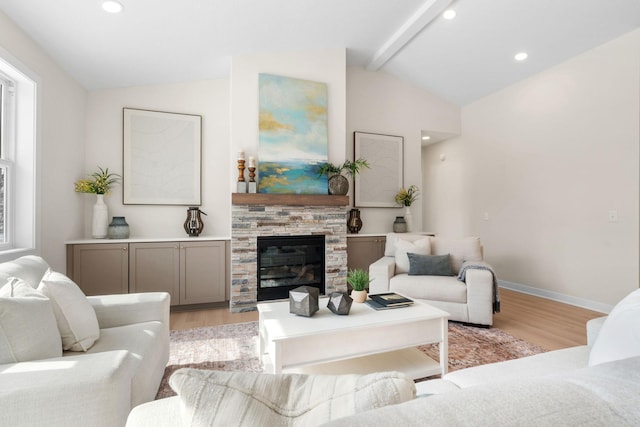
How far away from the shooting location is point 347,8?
3217mm

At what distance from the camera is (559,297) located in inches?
150

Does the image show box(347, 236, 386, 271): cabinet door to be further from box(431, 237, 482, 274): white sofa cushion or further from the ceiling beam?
the ceiling beam

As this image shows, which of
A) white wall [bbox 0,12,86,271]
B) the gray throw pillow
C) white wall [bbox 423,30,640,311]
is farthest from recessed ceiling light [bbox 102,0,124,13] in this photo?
white wall [bbox 423,30,640,311]

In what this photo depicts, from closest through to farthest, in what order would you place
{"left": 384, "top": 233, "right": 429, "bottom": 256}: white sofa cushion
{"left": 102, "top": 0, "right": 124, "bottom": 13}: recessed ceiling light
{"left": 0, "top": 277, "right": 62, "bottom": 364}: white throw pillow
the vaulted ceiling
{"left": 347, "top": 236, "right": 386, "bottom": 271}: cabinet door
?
{"left": 0, "top": 277, "right": 62, "bottom": 364}: white throw pillow, {"left": 102, "top": 0, "right": 124, "bottom": 13}: recessed ceiling light, the vaulted ceiling, {"left": 384, "top": 233, "right": 429, "bottom": 256}: white sofa cushion, {"left": 347, "top": 236, "right": 386, "bottom": 271}: cabinet door

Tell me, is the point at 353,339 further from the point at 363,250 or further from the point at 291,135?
the point at 291,135

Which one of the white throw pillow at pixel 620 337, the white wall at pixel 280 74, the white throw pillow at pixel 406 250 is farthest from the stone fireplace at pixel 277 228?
the white throw pillow at pixel 620 337

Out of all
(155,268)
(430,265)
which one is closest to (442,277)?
(430,265)

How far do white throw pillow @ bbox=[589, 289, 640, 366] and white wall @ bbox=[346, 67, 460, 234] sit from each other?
369 centimetres

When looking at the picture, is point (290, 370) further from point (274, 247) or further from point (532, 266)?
point (532, 266)

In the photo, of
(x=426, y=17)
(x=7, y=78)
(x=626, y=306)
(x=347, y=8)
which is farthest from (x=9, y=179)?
(x=426, y=17)

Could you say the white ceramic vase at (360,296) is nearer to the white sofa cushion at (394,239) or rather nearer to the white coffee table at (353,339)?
the white coffee table at (353,339)

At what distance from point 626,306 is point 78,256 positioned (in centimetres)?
423

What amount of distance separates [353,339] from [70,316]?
1.48 m

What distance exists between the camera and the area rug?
7.20 ft
